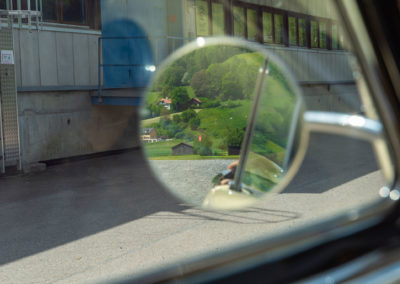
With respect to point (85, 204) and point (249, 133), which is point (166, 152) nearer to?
point (249, 133)

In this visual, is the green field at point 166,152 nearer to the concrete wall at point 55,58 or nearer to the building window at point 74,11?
the concrete wall at point 55,58

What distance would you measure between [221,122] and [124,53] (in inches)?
445

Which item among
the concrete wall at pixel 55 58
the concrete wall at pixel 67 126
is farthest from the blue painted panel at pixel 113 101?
the concrete wall at pixel 55 58

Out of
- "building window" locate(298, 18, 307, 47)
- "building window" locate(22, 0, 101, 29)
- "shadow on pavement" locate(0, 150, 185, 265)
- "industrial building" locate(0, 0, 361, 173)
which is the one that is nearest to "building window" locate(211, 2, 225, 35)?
"building window" locate(298, 18, 307, 47)

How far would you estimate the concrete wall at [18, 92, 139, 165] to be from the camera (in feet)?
34.7

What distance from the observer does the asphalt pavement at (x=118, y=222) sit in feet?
14.2

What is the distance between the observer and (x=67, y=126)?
1138 centimetres

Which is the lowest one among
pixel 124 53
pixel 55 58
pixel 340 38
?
pixel 340 38

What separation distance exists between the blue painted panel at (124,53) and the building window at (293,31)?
10.1 meters

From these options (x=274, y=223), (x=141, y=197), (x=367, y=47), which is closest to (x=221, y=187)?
(x=367, y=47)

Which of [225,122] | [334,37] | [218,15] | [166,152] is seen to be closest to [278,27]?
[334,37]

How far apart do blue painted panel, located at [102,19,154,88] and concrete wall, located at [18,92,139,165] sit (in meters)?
0.68

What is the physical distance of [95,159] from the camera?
1134 centimetres

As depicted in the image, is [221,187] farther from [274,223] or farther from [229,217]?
[229,217]
